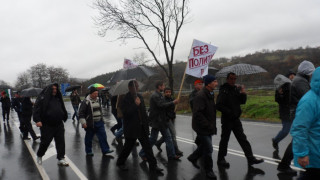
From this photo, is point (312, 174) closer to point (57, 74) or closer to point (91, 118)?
point (91, 118)

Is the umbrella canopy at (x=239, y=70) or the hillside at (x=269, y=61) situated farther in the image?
the hillside at (x=269, y=61)

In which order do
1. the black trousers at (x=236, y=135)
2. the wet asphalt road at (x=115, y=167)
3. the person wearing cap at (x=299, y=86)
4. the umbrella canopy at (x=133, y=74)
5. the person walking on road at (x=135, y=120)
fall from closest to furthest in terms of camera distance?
the person wearing cap at (x=299, y=86), the wet asphalt road at (x=115, y=167), the person walking on road at (x=135, y=120), the black trousers at (x=236, y=135), the umbrella canopy at (x=133, y=74)

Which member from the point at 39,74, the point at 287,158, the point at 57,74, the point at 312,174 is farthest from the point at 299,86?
the point at 39,74

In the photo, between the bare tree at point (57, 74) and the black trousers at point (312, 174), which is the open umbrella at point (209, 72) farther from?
the bare tree at point (57, 74)

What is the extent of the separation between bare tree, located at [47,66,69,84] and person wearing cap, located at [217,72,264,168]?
7092cm

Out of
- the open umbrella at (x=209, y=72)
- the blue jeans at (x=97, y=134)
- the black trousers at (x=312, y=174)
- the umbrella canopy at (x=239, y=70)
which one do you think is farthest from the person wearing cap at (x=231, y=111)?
the open umbrella at (x=209, y=72)

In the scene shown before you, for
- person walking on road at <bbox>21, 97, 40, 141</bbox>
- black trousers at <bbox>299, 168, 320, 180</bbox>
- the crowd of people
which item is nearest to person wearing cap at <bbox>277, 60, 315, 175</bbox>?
the crowd of people

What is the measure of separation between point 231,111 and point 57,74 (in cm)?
7543

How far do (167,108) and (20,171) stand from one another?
3.43 metres

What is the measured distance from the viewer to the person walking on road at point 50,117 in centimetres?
596

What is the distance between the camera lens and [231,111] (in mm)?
5395

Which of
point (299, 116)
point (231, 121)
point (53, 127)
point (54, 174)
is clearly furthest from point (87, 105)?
point (299, 116)

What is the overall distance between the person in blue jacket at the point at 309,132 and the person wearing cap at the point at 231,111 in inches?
102

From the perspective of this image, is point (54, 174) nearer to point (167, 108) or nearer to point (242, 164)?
point (167, 108)
